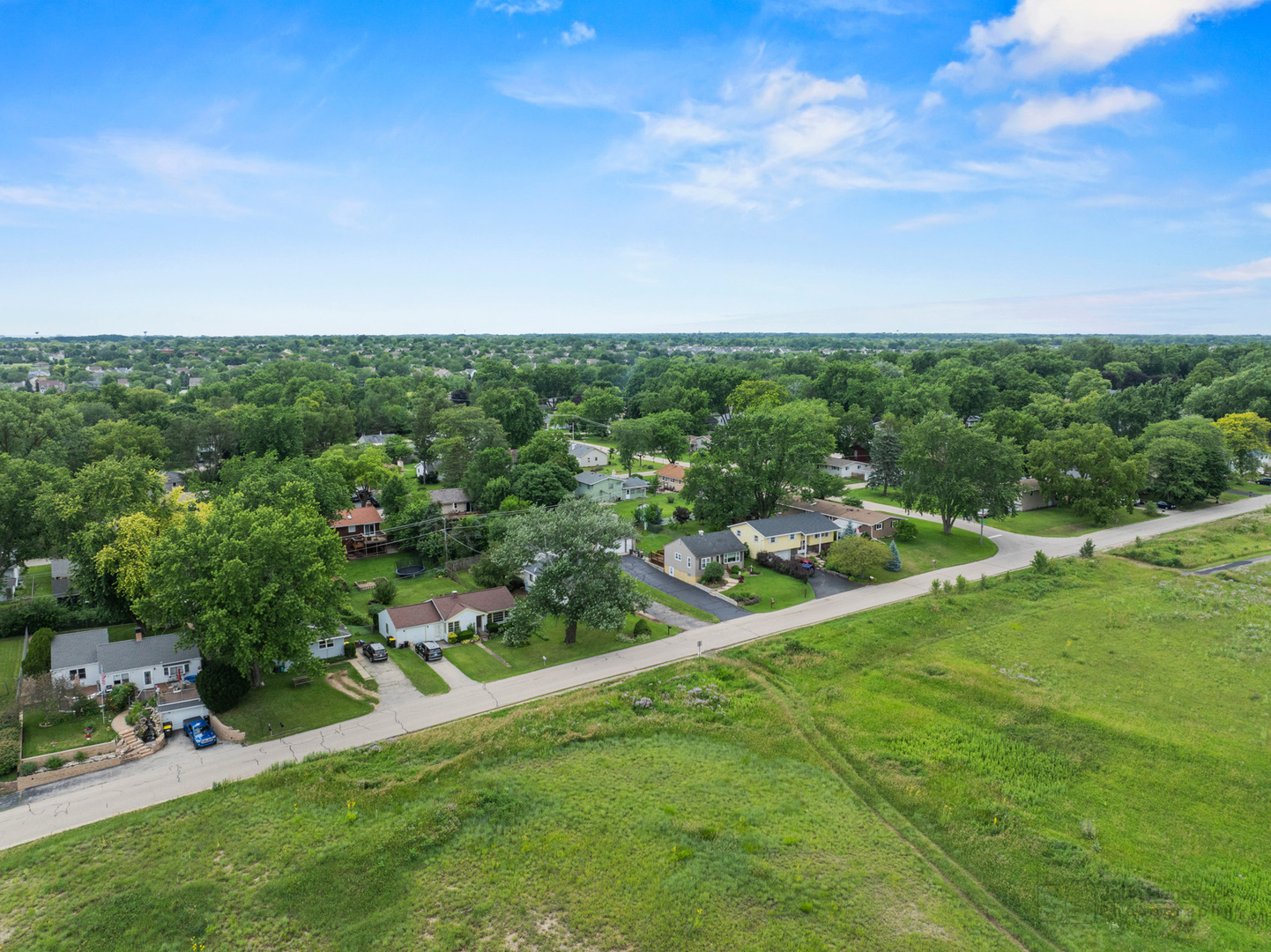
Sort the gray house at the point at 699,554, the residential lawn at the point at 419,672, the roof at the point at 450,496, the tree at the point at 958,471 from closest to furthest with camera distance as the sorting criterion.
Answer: the residential lawn at the point at 419,672
the gray house at the point at 699,554
the tree at the point at 958,471
the roof at the point at 450,496

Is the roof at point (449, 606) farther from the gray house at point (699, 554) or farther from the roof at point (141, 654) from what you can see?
the gray house at point (699, 554)

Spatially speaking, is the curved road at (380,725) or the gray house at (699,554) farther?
the gray house at (699,554)

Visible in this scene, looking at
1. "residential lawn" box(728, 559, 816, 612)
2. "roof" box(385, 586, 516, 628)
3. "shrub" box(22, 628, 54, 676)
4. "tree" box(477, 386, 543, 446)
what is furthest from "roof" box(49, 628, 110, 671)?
"tree" box(477, 386, 543, 446)

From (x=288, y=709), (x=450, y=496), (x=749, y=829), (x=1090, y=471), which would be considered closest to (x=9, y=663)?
(x=288, y=709)

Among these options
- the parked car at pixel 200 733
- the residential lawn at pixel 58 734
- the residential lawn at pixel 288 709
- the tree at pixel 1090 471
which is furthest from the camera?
the tree at pixel 1090 471

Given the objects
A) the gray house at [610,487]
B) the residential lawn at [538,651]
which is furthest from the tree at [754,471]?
the residential lawn at [538,651]

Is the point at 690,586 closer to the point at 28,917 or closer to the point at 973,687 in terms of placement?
the point at 973,687
